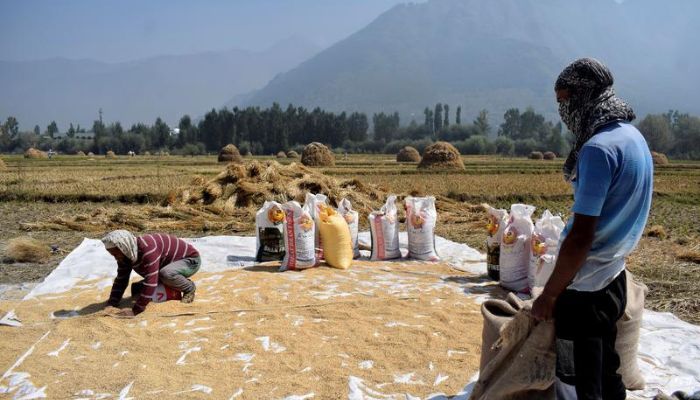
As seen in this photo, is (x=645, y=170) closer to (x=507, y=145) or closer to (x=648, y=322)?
(x=648, y=322)

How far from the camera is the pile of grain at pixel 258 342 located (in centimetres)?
299

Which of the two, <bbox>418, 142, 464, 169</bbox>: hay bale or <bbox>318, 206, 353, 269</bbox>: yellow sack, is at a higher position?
<bbox>418, 142, 464, 169</bbox>: hay bale

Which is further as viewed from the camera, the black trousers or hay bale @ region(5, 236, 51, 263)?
hay bale @ region(5, 236, 51, 263)

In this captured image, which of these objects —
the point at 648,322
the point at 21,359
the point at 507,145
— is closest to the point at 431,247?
the point at 648,322

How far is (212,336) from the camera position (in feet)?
12.2

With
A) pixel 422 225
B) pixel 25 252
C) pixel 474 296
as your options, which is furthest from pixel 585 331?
pixel 25 252

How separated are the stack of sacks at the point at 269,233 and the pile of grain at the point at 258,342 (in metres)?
1.09

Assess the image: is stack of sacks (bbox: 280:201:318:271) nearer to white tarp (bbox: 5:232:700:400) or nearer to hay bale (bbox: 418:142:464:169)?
white tarp (bbox: 5:232:700:400)

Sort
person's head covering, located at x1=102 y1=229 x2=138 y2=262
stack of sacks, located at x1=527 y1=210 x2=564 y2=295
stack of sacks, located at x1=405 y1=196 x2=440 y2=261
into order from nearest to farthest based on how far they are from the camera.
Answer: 1. person's head covering, located at x1=102 y1=229 x2=138 y2=262
2. stack of sacks, located at x1=527 y1=210 x2=564 y2=295
3. stack of sacks, located at x1=405 y1=196 x2=440 y2=261

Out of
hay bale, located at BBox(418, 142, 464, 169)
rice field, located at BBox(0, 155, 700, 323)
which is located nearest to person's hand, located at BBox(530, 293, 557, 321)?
rice field, located at BBox(0, 155, 700, 323)

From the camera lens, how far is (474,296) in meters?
4.73

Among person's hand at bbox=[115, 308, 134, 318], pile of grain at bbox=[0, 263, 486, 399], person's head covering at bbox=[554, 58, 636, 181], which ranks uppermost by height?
person's head covering at bbox=[554, 58, 636, 181]

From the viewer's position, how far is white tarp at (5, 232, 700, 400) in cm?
303

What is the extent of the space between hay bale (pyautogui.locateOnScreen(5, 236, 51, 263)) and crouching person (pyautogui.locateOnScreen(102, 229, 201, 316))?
2484 mm
